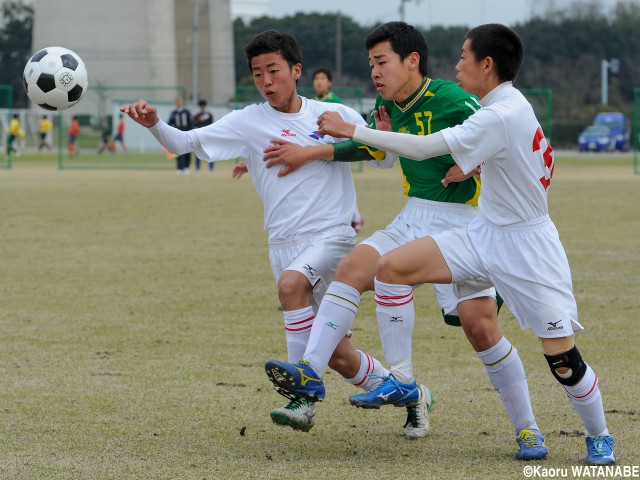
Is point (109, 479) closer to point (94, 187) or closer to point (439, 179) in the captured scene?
point (439, 179)

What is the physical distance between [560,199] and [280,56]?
16.5 m

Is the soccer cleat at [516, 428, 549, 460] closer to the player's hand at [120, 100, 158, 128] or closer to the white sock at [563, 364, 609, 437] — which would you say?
the white sock at [563, 364, 609, 437]

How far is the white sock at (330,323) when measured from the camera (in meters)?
4.95

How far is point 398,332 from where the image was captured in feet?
16.5

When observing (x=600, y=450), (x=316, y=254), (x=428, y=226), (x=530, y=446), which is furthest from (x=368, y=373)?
(x=600, y=450)

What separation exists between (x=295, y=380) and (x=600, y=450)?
4.33 ft

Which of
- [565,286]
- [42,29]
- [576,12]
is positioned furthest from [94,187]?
[576,12]

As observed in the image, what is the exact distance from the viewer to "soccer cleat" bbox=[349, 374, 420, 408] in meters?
4.75

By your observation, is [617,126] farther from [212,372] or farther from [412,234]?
[412,234]

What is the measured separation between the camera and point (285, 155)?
211 inches

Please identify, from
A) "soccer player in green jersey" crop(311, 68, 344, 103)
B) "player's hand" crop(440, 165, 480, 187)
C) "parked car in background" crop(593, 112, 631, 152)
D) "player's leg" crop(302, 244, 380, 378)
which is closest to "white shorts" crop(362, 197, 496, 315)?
"player's leg" crop(302, 244, 380, 378)

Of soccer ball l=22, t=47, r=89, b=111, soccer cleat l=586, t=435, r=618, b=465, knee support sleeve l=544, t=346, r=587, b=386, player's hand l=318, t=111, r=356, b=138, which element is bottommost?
soccer cleat l=586, t=435, r=618, b=465

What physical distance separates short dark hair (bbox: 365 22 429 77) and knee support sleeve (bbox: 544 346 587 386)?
158cm

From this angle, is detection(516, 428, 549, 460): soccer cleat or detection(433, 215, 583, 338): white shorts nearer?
detection(433, 215, 583, 338): white shorts
